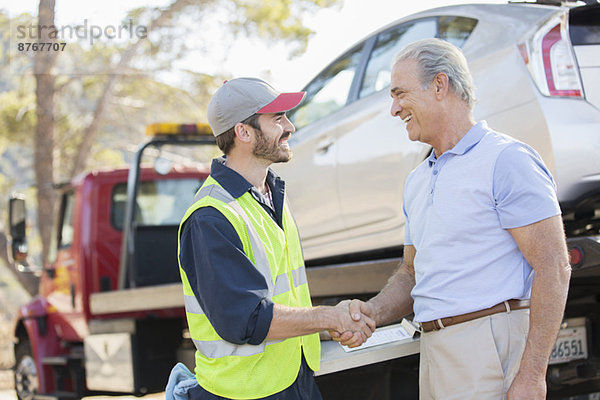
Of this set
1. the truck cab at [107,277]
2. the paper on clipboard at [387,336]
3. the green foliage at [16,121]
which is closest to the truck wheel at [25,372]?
the truck cab at [107,277]

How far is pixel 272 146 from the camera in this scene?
2.48 meters

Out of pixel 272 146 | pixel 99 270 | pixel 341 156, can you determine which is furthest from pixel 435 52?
pixel 99 270

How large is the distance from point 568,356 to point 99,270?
4.09 m

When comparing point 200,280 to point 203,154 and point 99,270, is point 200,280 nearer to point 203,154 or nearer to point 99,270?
point 99,270

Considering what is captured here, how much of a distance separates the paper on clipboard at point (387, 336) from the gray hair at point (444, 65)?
91 cm

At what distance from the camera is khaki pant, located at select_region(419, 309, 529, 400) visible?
6.84 feet

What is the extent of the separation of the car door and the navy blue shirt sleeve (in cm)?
212

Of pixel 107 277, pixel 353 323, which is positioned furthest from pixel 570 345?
pixel 107 277

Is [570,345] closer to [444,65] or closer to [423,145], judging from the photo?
[423,145]

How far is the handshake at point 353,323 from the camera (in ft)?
7.88

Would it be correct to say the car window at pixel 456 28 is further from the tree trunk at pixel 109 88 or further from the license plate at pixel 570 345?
the tree trunk at pixel 109 88

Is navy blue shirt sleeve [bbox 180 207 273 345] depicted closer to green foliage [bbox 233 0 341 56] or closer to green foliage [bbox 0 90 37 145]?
green foliage [bbox 233 0 341 56]

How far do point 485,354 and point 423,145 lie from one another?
1651 mm

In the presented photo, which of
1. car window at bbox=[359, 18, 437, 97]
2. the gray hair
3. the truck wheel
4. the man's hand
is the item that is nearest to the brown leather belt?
the man's hand
